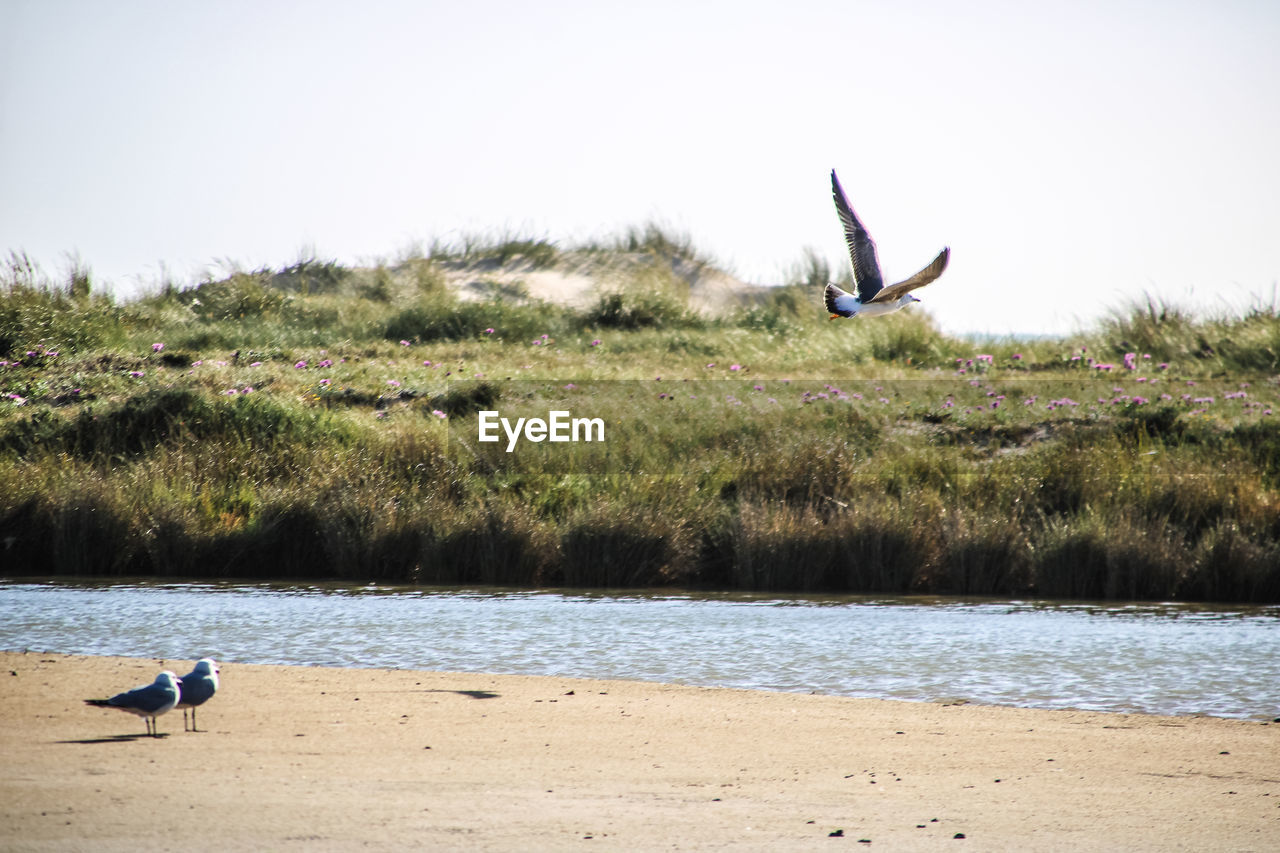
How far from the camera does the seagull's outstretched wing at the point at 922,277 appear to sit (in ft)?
27.6

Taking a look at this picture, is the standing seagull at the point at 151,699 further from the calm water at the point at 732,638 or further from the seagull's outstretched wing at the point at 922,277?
the seagull's outstretched wing at the point at 922,277

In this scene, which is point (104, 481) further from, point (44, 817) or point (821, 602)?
point (44, 817)

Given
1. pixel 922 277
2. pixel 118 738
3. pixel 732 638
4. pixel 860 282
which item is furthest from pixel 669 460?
pixel 118 738

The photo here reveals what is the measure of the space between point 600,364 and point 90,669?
16.4 meters

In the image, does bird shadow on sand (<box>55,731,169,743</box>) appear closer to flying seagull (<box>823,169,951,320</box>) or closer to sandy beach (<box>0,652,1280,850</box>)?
sandy beach (<box>0,652,1280,850</box>)

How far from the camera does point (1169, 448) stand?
17391mm

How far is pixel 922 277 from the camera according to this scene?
8.54 metres

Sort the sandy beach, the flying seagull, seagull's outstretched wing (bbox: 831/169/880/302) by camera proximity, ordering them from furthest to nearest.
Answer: seagull's outstretched wing (bbox: 831/169/880/302) → the flying seagull → the sandy beach

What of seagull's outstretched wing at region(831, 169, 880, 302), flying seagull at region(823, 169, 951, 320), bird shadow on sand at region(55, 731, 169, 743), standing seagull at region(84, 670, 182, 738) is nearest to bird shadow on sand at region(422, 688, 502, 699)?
bird shadow on sand at region(55, 731, 169, 743)

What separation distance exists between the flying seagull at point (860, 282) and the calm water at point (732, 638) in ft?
8.32

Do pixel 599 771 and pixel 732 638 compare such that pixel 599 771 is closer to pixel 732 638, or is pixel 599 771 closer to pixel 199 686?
pixel 199 686

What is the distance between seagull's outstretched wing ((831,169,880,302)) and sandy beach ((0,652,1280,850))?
2785 mm

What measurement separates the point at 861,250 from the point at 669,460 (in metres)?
8.66

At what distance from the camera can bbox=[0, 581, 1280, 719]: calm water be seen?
31.0 feet
